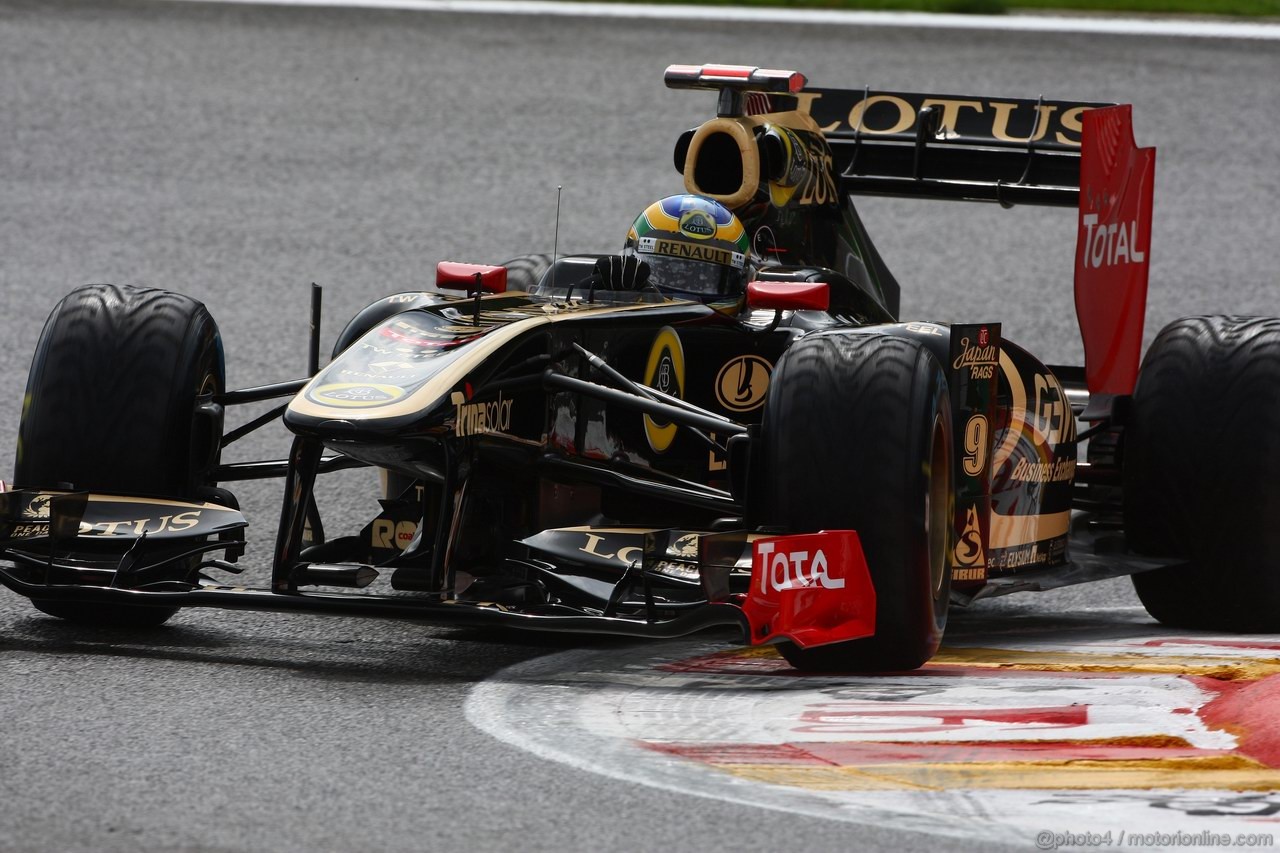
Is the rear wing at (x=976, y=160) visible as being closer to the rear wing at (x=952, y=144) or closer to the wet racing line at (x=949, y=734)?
the rear wing at (x=952, y=144)

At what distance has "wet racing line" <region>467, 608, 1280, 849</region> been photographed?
180 inches

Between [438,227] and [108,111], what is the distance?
4.02m

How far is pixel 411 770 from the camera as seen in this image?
4898 mm

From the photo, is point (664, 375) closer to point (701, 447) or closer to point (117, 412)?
point (701, 447)

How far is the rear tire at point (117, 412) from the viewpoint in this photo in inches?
269

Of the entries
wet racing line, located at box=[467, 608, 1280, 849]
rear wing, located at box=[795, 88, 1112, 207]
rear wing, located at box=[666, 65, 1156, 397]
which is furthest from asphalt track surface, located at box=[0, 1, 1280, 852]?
rear wing, located at box=[795, 88, 1112, 207]

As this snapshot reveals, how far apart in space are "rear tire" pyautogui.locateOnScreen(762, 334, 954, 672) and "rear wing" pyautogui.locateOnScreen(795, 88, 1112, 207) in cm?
295

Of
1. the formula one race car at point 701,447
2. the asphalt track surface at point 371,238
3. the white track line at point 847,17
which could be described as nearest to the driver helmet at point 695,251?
the formula one race car at point 701,447

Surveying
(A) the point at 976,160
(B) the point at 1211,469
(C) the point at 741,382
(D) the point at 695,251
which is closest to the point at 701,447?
(C) the point at 741,382

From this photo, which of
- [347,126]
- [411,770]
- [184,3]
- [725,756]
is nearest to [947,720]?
[725,756]

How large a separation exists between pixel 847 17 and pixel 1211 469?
1380 centimetres

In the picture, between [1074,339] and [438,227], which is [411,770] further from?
[438,227]

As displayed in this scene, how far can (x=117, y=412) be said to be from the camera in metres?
6.85

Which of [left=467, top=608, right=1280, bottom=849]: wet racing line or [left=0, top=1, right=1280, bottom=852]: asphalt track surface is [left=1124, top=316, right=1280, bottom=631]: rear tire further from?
[left=0, top=1, right=1280, bottom=852]: asphalt track surface
